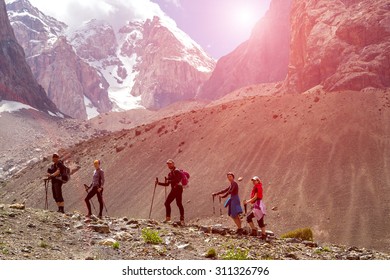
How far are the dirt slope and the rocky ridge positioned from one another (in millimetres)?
18779

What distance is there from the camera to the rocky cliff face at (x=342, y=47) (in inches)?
2997

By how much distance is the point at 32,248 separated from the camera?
36.2 feet

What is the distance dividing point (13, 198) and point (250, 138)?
36077 millimetres

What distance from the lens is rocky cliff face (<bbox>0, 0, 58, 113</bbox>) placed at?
153m

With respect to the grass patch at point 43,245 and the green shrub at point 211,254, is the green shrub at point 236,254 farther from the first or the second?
the grass patch at point 43,245

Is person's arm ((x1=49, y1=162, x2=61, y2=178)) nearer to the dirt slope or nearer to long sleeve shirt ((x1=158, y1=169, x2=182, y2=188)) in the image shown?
long sleeve shirt ((x1=158, y1=169, x2=182, y2=188))

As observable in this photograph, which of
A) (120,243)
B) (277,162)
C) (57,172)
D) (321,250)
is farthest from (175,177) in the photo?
(277,162)

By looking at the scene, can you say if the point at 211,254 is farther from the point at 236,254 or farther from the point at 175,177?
the point at 175,177

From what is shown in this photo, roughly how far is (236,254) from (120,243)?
362 cm

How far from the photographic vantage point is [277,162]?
45594 mm

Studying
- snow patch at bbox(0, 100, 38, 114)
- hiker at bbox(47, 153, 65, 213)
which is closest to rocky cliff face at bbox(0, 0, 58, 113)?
snow patch at bbox(0, 100, 38, 114)

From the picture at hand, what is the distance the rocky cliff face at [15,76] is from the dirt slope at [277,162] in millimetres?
91895

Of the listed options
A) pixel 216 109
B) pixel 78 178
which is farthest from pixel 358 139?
pixel 78 178

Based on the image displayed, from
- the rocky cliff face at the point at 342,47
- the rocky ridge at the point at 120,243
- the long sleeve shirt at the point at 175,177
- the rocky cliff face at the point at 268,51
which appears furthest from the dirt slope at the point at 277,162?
the rocky cliff face at the point at 268,51
